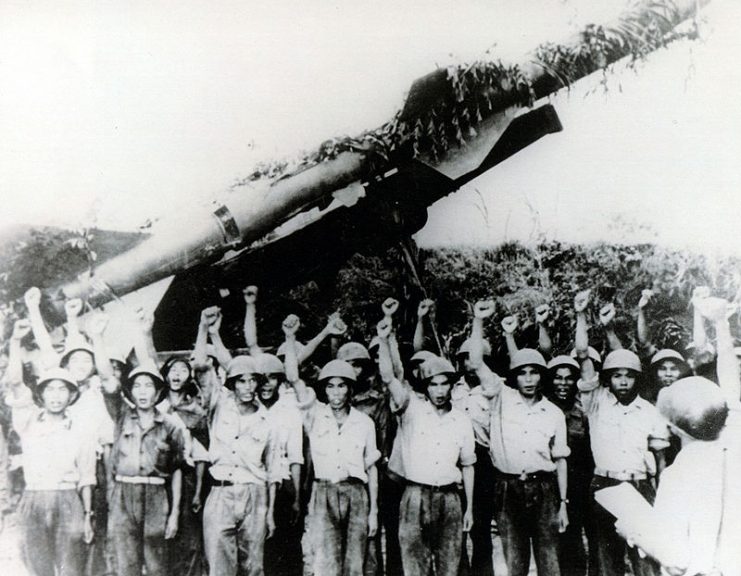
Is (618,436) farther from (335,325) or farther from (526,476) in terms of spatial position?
(335,325)

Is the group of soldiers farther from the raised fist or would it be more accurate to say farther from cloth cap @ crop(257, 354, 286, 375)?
the raised fist

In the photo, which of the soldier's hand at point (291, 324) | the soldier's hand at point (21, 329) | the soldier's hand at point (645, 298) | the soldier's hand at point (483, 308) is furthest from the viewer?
the soldier's hand at point (645, 298)

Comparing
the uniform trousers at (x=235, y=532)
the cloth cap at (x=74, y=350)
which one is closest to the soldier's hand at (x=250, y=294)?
the cloth cap at (x=74, y=350)

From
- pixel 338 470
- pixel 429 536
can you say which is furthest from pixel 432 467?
pixel 338 470

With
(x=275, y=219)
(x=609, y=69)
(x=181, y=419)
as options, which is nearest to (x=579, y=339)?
(x=609, y=69)

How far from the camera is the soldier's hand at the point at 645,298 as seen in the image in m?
4.19

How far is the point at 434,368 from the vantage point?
3.95 meters

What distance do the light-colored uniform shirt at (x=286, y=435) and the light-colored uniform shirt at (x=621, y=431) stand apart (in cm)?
168

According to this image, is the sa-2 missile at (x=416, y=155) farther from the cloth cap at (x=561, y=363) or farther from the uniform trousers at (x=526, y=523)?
the uniform trousers at (x=526, y=523)

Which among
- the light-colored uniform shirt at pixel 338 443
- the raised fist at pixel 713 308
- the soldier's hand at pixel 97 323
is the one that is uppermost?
the soldier's hand at pixel 97 323

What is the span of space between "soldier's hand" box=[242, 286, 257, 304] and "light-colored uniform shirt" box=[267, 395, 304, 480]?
1.93 ft

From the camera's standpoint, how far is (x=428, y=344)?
3.99 m

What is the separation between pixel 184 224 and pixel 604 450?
9.16ft

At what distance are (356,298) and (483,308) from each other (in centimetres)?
76
